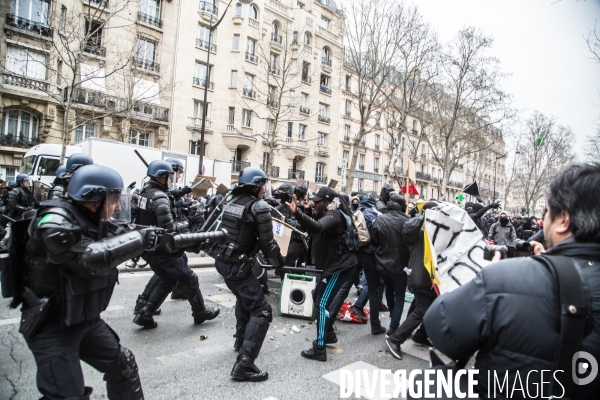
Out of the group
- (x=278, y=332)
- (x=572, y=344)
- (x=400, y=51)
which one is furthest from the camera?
(x=400, y=51)

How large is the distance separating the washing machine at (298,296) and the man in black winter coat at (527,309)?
4.21m

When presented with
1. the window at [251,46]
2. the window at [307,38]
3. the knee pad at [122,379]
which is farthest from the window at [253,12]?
the knee pad at [122,379]

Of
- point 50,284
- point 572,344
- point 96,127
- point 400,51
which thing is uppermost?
point 400,51

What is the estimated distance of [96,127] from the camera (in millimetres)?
23328

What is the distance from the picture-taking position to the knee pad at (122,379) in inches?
97.6

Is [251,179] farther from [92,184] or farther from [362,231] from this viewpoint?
[362,231]

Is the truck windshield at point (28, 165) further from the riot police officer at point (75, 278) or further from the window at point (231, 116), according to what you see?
the riot police officer at point (75, 278)

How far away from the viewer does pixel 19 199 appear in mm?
9719

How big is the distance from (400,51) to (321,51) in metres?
14.9

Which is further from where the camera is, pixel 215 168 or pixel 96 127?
pixel 96 127

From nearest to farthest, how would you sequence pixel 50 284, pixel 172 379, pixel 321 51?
pixel 50 284
pixel 172 379
pixel 321 51

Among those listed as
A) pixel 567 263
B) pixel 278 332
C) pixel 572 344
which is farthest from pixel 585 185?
pixel 278 332

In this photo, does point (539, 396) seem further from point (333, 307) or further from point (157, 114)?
point (157, 114)

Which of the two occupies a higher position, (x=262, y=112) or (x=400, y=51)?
(x=400, y=51)
